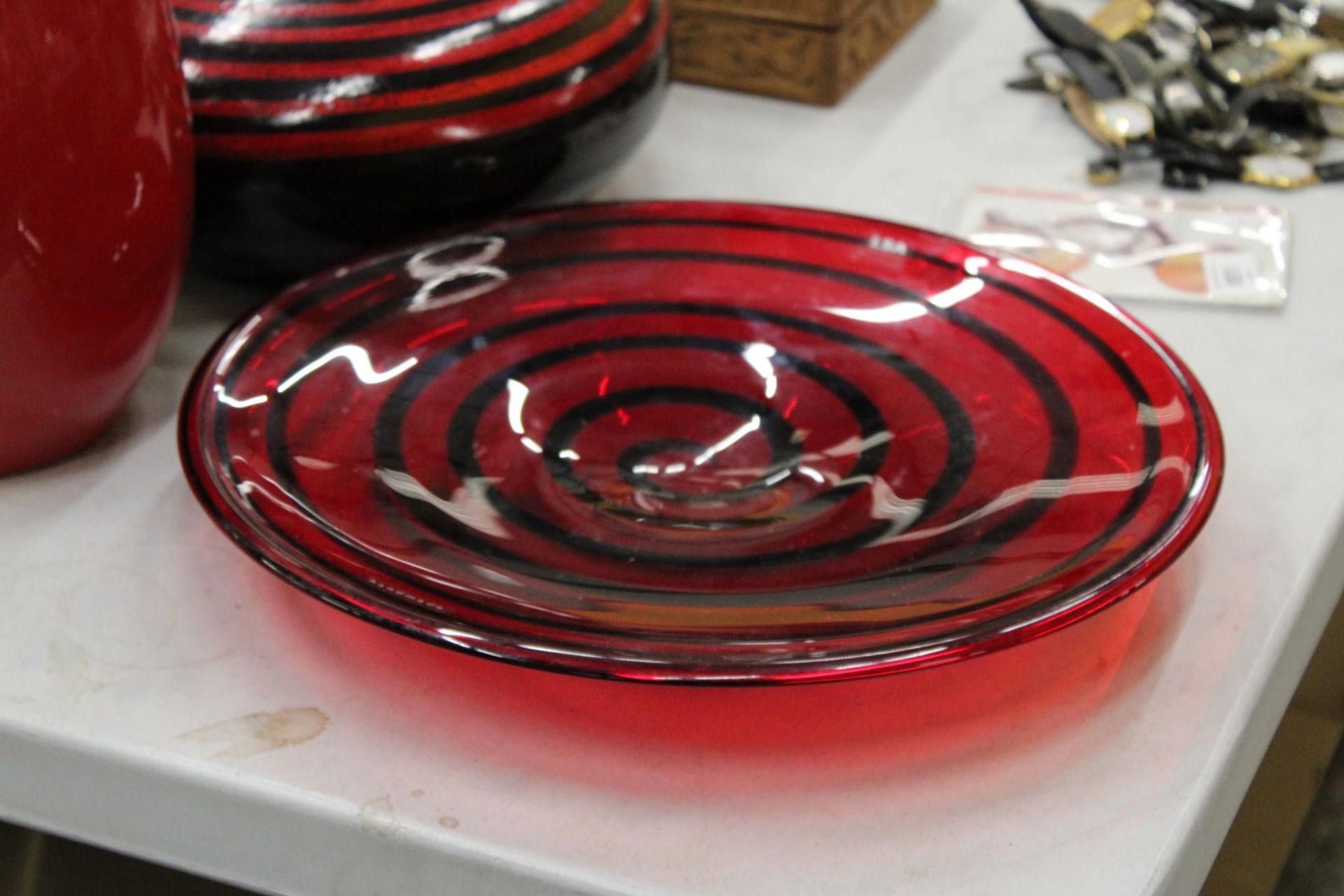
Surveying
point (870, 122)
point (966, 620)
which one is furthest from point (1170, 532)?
point (870, 122)

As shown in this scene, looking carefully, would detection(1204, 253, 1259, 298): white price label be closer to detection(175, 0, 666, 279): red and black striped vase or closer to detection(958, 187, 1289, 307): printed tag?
detection(958, 187, 1289, 307): printed tag

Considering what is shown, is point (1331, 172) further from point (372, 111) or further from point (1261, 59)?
point (372, 111)

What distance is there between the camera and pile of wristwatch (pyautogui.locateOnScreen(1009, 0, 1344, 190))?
0.70 meters

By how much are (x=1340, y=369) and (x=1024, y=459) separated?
20 cm

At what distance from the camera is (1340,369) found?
0.54 meters

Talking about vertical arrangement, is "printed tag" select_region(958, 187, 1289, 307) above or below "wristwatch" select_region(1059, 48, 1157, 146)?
below

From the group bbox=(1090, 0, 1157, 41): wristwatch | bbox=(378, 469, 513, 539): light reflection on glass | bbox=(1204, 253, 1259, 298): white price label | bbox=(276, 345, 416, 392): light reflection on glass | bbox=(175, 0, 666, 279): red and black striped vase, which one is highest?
bbox=(175, 0, 666, 279): red and black striped vase

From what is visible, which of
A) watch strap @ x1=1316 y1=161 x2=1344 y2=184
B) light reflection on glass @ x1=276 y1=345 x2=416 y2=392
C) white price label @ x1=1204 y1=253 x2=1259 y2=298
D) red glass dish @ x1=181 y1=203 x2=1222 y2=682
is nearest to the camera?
red glass dish @ x1=181 y1=203 x2=1222 y2=682

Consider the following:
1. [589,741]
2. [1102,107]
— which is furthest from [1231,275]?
[589,741]

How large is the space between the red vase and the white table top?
0.13 ft

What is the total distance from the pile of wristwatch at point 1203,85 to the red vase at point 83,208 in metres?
0.44

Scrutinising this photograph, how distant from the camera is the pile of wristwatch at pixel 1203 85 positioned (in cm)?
70

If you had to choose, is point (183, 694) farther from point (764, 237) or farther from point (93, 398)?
point (764, 237)

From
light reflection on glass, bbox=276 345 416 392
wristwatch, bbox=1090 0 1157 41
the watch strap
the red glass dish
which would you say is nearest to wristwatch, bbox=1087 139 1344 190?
the watch strap
